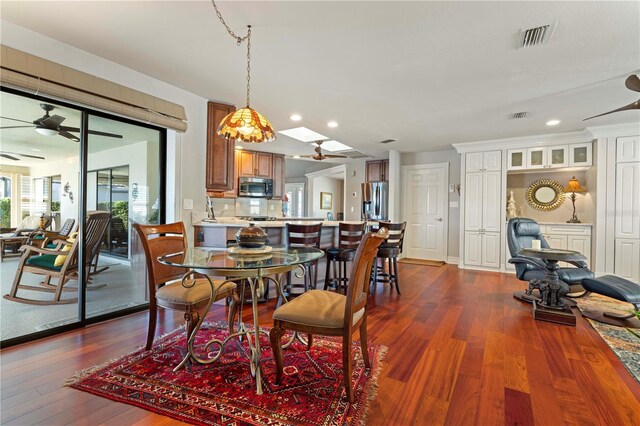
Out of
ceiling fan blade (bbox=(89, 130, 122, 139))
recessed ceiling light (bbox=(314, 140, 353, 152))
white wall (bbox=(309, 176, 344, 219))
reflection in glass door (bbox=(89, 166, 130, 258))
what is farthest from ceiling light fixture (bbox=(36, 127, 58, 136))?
white wall (bbox=(309, 176, 344, 219))

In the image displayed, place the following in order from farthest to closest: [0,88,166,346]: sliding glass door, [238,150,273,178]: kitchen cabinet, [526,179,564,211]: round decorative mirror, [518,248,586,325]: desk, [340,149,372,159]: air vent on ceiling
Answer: [340,149,372,159]: air vent on ceiling → [238,150,273,178]: kitchen cabinet → [526,179,564,211]: round decorative mirror → [518,248,586,325]: desk → [0,88,166,346]: sliding glass door

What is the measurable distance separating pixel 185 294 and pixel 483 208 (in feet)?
17.9

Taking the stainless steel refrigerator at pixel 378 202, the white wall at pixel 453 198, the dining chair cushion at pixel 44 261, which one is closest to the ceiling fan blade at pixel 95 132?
the dining chair cushion at pixel 44 261

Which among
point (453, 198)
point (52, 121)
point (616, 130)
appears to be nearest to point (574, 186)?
point (616, 130)

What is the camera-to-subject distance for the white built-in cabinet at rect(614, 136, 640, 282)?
4.47 metres

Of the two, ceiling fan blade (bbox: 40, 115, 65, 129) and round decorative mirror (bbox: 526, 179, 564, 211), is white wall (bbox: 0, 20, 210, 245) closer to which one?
ceiling fan blade (bbox: 40, 115, 65, 129)

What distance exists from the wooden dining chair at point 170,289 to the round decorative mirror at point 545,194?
581cm

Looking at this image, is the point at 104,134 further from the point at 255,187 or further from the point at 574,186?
the point at 574,186

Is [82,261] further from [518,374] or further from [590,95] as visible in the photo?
[590,95]

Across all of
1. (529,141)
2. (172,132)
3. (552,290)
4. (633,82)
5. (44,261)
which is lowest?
(552,290)

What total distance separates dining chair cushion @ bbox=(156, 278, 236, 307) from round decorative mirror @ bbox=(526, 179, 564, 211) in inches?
233

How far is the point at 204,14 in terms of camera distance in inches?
84.0

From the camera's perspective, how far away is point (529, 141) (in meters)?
5.34

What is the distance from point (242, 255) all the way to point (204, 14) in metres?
1.72
